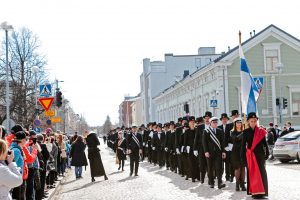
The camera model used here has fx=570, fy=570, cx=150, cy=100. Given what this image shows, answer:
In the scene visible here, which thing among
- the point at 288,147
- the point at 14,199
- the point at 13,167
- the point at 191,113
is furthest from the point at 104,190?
the point at 191,113

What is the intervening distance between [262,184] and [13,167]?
7.24 m

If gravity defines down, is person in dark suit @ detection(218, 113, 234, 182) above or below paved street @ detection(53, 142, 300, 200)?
above

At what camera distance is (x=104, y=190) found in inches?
640

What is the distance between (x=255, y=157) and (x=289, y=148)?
44.9 feet

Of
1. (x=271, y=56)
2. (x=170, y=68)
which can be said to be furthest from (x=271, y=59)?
(x=170, y=68)

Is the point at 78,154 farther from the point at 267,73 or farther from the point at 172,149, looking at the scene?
the point at 267,73

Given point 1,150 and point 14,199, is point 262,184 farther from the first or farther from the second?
point 1,150

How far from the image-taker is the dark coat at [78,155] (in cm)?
2131

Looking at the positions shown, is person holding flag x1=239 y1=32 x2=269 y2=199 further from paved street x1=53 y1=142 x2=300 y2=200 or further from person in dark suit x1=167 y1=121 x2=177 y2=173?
person in dark suit x1=167 y1=121 x2=177 y2=173

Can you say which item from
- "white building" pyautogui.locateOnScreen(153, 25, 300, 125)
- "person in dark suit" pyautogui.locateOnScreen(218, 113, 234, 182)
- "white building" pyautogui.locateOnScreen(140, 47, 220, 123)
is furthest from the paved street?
"white building" pyautogui.locateOnScreen(140, 47, 220, 123)

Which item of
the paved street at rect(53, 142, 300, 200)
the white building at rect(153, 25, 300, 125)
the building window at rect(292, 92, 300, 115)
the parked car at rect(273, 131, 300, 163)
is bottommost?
the paved street at rect(53, 142, 300, 200)

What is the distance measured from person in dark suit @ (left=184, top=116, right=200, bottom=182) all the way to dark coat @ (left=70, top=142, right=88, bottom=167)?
4597mm

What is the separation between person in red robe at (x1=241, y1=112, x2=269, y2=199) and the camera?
12.5 meters

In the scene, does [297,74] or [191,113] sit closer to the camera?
[297,74]
